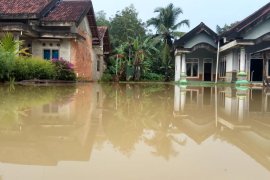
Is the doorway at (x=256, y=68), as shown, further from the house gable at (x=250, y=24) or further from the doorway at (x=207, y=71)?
the doorway at (x=207, y=71)

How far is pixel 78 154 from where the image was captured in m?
3.32

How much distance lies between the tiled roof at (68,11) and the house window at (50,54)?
6.44ft

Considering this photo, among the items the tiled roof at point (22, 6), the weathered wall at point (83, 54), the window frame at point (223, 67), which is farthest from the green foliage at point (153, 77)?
the tiled roof at point (22, 6)

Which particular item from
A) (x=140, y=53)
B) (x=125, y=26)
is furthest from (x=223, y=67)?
(x=125, y=26)

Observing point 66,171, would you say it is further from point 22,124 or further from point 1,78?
point 1,78

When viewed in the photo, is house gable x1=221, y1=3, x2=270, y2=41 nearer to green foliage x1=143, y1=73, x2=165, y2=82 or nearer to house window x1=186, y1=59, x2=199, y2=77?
house window x1=186, y1=59, x2=199, y2=77

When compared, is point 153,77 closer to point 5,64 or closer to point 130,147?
point 5,64

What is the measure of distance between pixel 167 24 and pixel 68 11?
10.7m

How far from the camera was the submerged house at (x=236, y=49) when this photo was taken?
73.2 ft

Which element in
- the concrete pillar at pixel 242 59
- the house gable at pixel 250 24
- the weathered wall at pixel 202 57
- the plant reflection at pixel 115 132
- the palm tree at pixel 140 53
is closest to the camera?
the plant reflection at pixel 115 132

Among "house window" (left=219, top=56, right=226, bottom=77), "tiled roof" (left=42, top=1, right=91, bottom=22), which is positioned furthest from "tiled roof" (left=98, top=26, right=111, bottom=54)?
"house window" (left=219, top=56, right=226, bottom=77)

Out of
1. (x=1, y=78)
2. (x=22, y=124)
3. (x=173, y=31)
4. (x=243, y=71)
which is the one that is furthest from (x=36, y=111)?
(x=173, y=31)

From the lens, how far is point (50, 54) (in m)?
23.8

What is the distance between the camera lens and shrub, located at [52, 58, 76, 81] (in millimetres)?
19891
